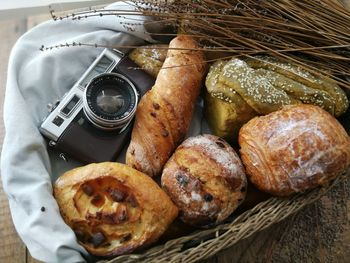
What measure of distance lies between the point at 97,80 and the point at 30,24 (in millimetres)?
602

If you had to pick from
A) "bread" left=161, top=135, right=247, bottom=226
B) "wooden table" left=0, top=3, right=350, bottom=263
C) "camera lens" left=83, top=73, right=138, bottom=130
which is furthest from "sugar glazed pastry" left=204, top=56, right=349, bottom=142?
"wooden table" left=0, top=3, right=350, bottom=263

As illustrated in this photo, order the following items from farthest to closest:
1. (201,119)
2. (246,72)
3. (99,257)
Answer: (201,119), (246,72), (99,257)

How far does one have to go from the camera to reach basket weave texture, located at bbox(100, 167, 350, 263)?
53.3 inches

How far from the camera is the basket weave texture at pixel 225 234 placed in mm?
1354

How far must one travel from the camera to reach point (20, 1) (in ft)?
6.32

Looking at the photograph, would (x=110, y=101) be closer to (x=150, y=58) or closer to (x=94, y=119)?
(x=94, y=119)

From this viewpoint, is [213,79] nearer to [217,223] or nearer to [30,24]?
[217,223]

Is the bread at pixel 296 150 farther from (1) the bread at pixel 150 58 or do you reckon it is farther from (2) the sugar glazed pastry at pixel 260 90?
(1) the bread at pixel 150 58

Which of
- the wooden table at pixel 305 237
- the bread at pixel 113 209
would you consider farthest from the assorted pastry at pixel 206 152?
the wooden table at pixel 305 237

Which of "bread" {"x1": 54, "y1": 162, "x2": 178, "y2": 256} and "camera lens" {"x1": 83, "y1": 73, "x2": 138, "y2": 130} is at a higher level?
"camera lens" {"x1": 83, "y1": 73, "x2": 138, "y2": 130}

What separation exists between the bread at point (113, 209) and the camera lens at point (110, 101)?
5.6 inches

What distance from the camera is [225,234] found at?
139 cm

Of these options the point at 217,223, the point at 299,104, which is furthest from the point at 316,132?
the point at 217,223

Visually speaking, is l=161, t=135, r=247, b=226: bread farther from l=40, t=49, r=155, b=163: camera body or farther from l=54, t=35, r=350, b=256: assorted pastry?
l=40, t=49, r=155, b=163: camera body
